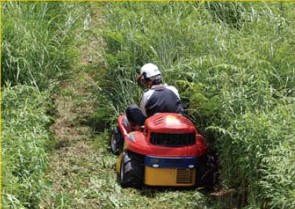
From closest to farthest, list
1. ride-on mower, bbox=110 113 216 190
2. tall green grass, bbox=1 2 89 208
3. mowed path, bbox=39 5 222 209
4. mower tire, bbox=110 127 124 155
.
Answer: tall green grass, bbox=1 2 89 208 < mowed path, bbox=39 5 222 209 < ride-on mower, bbox=110 113 216 190 < mower tire, bbox=110 127 124 155

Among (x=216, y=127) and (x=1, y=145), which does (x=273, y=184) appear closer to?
(x=216, y=127)

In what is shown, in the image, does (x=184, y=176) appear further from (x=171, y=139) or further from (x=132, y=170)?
(x=132, y=170)

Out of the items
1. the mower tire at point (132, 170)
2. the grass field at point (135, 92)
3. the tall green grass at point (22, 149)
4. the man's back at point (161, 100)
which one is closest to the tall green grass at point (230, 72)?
the grass field at point (135, 92)

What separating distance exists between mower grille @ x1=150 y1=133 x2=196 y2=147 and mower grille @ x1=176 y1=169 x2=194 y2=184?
0.26 m

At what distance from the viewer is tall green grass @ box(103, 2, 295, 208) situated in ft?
18.0

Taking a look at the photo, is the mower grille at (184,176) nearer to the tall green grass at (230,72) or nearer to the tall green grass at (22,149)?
the tall green grass at (230,72)

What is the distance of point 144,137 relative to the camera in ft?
22.1

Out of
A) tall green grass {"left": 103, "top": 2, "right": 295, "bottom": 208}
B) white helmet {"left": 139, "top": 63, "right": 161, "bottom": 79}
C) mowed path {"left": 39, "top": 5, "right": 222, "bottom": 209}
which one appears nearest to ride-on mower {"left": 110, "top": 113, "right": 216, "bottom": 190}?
mowed path {"left": 39, "top": 5, "right": 222, "bottom": 209}

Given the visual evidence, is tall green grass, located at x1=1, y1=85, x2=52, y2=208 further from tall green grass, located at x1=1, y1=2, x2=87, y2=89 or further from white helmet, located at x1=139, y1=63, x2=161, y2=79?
white helmet, located at x1=139, y1=63, x2=161, y2=79

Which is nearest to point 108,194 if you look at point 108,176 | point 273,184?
point 108,176

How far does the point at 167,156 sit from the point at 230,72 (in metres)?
1.07

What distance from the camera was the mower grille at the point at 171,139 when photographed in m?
6.57

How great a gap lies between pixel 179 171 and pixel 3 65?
2.40 metres

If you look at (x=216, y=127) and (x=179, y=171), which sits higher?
(x=216, y=127)
